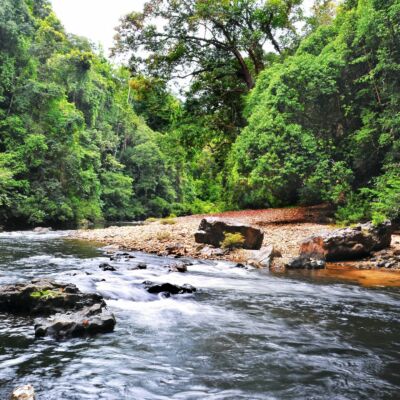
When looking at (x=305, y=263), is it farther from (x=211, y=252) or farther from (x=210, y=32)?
(x=210, y=32)

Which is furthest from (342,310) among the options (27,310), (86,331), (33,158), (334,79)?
(33,158)

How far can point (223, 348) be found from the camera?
4301 millimetres

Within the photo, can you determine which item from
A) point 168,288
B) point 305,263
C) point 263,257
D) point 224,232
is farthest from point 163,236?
point 168,288

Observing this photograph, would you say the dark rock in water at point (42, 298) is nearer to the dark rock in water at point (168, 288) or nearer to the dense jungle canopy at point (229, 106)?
the dark rock in water at point (168, 288)

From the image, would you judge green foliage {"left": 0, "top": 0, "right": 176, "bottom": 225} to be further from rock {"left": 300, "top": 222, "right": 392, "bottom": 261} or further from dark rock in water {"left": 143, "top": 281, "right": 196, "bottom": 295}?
dark rock in water {"left": 143, "top": 281, "right": 196, "bottom": 295}

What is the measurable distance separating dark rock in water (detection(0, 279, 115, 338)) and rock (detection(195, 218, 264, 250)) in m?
6.54

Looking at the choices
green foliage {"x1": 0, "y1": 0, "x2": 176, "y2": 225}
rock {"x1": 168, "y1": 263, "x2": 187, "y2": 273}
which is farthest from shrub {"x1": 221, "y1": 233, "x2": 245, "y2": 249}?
green foliage {"x1": 0, "y1": 0, "x2": 176, "y2": 225}

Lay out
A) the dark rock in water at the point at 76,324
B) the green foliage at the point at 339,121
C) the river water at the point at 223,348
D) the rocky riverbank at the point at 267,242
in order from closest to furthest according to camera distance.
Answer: the river water at the point at 223,348, the dark rock in water at the point at 76,324, the rocky riverbank at the point at 267,242, the green foliage at the point at 339,121

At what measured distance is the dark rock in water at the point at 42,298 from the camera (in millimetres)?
5227

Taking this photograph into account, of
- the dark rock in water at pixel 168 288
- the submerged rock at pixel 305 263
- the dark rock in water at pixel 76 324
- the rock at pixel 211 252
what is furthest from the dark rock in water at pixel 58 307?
the rock at pixel 211 252

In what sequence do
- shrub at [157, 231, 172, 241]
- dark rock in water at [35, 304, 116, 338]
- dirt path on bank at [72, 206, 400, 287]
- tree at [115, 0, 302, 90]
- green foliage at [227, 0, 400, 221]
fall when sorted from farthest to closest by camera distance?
tree at [115, 0, 302, 90]
green foliage at [227, 0, 400, 221]
shrub at [157, 231, 172, 241]
dirt path on bank at [72, 206, 400, 287]
dark rock in water at [35, 304, 116, 338]

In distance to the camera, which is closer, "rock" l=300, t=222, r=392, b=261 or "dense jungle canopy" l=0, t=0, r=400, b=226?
"rock" l=300, t=222, r=392, b=261

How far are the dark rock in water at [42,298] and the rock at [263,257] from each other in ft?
17.0

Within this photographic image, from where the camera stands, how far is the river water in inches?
132
